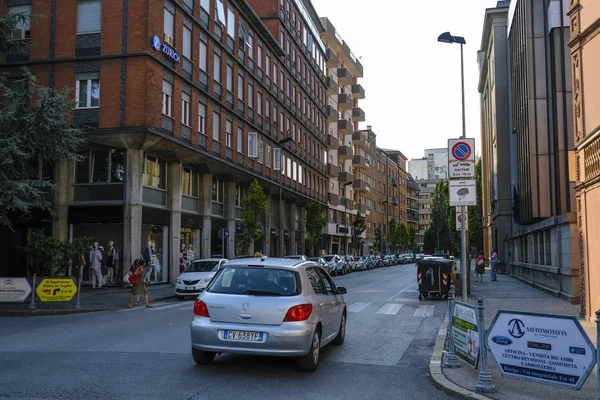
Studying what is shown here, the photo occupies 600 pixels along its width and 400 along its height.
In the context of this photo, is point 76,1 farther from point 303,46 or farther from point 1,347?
point 303,46

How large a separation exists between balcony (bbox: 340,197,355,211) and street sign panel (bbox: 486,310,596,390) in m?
61.3

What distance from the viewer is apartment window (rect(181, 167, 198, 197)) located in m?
30.8

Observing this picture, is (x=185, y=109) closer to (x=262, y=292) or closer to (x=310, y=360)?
(x=262, y=292)

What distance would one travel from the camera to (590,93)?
13.3 metres

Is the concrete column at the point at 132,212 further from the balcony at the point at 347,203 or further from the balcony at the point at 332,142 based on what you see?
the balcony at the point at 347,203

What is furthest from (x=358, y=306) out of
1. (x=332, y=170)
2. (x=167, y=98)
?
(x=332, y=170)

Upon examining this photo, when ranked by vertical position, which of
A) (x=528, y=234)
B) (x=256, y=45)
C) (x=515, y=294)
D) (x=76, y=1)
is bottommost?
(x=515, y=294)

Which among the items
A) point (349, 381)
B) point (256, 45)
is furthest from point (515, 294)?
point (256, 45)

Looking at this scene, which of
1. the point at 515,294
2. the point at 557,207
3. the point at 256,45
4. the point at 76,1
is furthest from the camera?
the point at 256,45

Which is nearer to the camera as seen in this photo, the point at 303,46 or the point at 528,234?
the point at 528,234

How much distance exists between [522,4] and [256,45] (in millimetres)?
18344

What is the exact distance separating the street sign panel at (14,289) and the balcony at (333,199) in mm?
45649

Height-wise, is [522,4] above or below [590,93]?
above

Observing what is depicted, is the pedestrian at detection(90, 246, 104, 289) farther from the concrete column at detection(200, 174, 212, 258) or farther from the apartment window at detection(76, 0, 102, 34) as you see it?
the apartment window at detection(76, 0, 102, 34)
